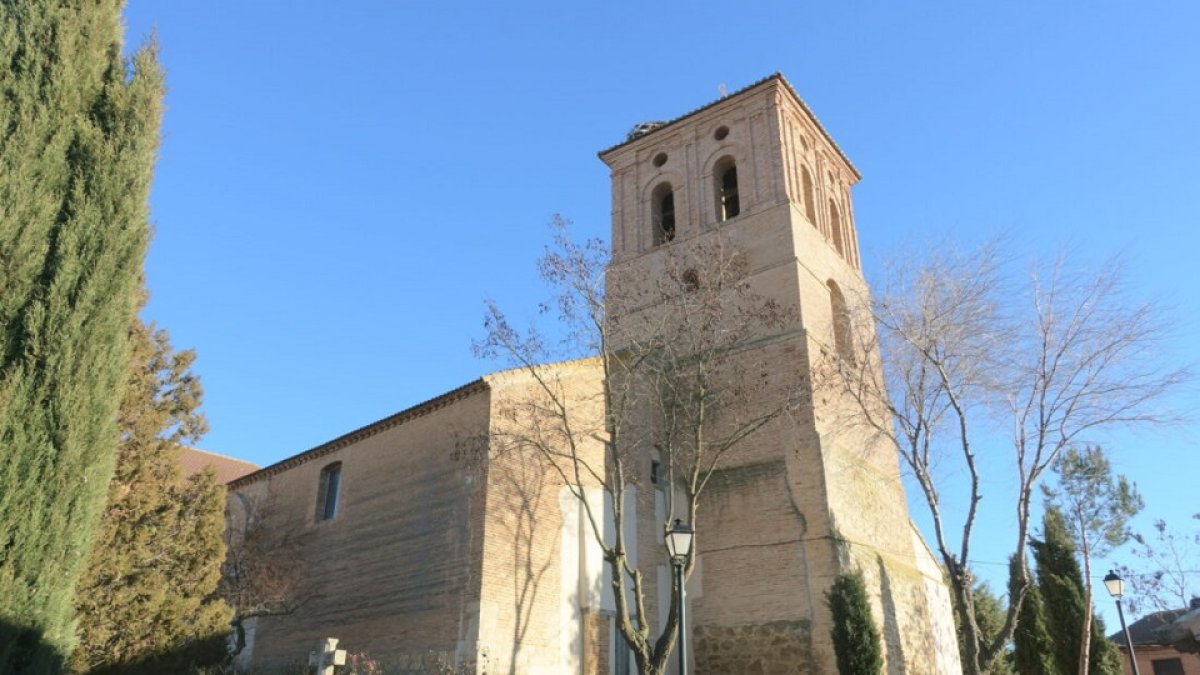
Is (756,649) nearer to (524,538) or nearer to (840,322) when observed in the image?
(524,538)

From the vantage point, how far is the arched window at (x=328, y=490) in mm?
18750

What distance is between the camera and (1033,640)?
1977 centimetres

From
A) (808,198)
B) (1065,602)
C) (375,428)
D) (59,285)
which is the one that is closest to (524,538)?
(375,428)

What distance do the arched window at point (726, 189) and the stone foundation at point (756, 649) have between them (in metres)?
10.7

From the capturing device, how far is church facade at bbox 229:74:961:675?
14578mm

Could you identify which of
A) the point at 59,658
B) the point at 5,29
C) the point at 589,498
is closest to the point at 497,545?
the point at 589,498

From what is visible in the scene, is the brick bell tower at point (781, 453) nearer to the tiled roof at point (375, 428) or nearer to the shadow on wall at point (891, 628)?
the shadow on wall at point (891, 628)

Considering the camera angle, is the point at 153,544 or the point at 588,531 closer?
the point at 153,544

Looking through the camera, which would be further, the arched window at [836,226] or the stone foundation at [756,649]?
the arched window at [836,226]

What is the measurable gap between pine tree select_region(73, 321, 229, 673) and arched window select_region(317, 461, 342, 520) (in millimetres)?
6402

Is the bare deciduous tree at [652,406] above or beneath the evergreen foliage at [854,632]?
above

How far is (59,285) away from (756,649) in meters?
13.3

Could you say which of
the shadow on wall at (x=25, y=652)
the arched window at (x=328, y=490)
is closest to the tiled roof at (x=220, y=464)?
the arched window at (x=328, y=490)

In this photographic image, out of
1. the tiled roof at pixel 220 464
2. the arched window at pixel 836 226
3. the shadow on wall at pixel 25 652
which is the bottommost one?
the shadow on wall at pixel 25 652
